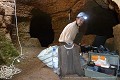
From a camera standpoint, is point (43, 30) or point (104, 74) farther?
point (43, 30)

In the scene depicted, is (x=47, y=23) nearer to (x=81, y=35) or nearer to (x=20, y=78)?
(x=81, y=35)

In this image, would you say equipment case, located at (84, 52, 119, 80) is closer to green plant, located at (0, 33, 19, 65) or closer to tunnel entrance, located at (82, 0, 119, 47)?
green plant, located at (0, 33, 19, 65)

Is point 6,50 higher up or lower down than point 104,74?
higher up

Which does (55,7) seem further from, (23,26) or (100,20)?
(100,20)

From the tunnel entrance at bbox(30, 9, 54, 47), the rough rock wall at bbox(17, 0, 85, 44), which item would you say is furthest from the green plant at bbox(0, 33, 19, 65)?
the tunnel entrance at bbox(30, 9, 54, 47)

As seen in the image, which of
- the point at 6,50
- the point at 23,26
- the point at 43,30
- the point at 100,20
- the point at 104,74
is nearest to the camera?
the point at 104,74

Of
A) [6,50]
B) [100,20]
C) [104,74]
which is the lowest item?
[104,74]

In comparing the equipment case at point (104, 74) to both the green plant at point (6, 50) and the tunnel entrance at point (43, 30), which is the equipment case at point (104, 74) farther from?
the tunnel entrance at point (43, 30)

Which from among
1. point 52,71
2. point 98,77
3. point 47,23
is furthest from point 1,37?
point 47,23

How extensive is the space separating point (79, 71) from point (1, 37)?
2.48 m

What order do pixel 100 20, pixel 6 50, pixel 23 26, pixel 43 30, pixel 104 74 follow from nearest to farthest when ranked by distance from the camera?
pixel 104 74 < pixel 6 50 < pixel 23 26 < pixel 100 20 < pixel 43 30

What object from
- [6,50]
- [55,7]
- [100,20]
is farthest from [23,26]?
[100,20]

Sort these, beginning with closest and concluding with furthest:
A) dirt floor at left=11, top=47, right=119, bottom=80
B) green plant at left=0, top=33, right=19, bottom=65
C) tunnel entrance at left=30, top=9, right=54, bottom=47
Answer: dirt floor at left=11, top=47, right=119, bottom=80
green plant at left=0, top=33, right=19, bottom=65
tunnel entrance at left=30, top=9, right=54, bottom=47

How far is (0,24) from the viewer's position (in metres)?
6.91
